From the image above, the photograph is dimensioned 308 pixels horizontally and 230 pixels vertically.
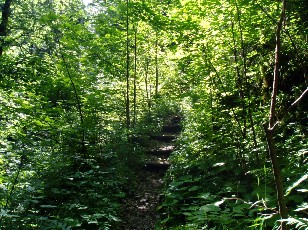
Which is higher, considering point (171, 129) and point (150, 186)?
point (171, 129)

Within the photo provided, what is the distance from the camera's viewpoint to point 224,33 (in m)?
5.29

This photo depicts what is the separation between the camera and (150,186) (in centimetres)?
782

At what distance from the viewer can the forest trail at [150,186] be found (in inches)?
229

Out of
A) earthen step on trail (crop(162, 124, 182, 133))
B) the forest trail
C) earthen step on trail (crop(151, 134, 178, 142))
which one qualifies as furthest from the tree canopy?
earthen step on trail (crop(162, 124, 182, 133))

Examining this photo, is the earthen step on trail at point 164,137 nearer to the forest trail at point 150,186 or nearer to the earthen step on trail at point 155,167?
the forest trail at point 150,186

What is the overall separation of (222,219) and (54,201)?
2970 mm

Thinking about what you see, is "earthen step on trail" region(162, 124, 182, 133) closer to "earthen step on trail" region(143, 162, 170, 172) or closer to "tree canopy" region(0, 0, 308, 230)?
"earthen step on trail" region(143, 162, 170, 172)

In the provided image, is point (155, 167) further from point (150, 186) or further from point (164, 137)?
point (164, 137)

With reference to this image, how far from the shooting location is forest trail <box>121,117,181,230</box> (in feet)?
19.1

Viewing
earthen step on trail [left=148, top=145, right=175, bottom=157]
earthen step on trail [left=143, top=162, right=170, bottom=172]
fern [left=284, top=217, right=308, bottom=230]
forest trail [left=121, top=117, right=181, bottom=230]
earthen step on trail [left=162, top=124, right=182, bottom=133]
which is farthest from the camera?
earthen step on trail [left=162, top=124, right=182, bottom=133]

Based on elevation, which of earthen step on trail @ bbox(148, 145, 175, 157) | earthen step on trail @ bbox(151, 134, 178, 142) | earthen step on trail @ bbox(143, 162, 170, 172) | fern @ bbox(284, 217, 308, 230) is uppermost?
earthen step on trail @ bbox(151, 134, 178, 142)

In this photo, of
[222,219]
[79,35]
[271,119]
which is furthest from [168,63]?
[271,119]

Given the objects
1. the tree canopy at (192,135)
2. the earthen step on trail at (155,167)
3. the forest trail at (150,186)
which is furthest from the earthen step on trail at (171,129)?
the tree canopy at (192,135)

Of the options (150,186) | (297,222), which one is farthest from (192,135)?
(297,222)
